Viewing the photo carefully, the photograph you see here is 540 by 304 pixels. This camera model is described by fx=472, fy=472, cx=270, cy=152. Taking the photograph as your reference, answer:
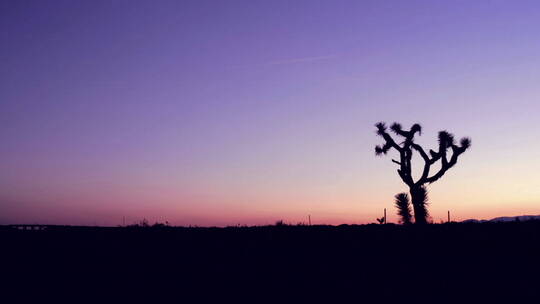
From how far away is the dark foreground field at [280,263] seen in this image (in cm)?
984

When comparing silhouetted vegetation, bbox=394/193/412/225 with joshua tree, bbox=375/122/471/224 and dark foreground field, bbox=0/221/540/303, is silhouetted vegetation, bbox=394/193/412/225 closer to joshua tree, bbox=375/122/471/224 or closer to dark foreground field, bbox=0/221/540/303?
joshua tree, bbox=375/122/471/224

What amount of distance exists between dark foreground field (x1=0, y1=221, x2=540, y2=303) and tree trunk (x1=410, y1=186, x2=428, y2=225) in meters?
10.9

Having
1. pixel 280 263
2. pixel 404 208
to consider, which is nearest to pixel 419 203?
pixel 404 208

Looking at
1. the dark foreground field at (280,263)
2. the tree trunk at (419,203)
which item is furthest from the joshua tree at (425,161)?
the dark foreground field at (280,263)

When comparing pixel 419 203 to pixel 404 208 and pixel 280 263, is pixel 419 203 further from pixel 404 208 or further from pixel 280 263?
pixel 280 263

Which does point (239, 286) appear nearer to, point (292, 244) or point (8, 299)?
point (292, 244)

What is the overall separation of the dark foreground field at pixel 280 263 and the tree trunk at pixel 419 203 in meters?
10.9

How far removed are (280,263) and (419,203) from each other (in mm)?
15631

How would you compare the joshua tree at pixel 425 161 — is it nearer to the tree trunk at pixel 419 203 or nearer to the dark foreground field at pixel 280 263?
the tree trunk at pixel 419 203

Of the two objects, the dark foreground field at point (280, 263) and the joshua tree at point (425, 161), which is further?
the joshua tree at point (425, 161)

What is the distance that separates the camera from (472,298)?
30.9 ft

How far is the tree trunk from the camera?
24781 millimetres

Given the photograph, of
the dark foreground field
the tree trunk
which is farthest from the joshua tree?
the dark foreground field

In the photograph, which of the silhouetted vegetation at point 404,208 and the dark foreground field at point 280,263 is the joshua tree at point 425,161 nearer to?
the silhouetted vegetation at point 404,208
